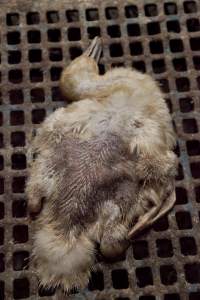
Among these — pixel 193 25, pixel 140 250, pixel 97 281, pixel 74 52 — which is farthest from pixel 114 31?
pixel 97 281

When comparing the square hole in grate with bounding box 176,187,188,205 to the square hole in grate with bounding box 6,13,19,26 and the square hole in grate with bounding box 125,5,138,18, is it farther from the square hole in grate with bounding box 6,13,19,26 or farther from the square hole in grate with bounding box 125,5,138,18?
the square hole in grate with bounding box 6,13,19,26

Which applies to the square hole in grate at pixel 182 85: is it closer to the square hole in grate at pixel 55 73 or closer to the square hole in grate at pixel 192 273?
the square hole in grate at pixel 55 73

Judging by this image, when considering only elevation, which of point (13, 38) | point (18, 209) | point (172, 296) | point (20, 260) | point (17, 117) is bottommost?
point (172, 296)

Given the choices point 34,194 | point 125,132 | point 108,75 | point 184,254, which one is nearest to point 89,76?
point 108,75

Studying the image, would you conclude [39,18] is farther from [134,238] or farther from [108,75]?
[134,238]

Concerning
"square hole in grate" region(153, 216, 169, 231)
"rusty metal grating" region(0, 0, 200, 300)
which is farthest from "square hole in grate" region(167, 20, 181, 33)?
"square hole in grate" region(153, 216, 169, 231)

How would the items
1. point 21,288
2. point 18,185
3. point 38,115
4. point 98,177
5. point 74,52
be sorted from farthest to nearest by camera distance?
point 74,52 → point 38,115 → point 18,185 → point 21,288 → point 98,177

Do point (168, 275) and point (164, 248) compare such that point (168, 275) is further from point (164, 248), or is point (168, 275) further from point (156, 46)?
point (156, 46)
